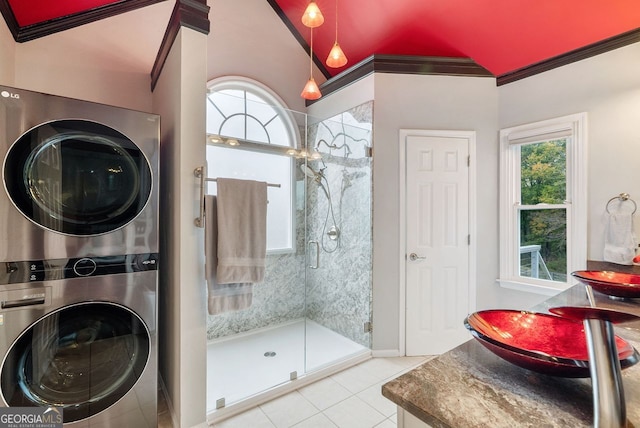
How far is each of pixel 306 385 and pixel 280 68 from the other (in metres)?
3.26

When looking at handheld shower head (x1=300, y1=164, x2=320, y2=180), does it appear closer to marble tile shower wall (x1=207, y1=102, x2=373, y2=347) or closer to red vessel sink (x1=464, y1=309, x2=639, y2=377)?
marble tile shower wall (x1=207, y1=102, x2=373, y2=347)

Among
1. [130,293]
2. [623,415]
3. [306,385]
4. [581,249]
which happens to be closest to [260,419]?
[306,385]

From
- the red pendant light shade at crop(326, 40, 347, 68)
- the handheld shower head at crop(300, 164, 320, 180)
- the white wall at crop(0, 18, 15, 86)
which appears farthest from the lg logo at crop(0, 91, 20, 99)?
the handheld shower head at crop(300, 164, 320, 180)

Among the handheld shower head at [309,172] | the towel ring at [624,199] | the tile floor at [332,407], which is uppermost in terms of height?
the handheld shower head at [309,172]

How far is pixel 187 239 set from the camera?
1.70 m

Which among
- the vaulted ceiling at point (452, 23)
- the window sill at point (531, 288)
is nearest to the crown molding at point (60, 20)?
the vaulted ceiling at point (452, 23)

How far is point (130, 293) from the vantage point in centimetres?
156

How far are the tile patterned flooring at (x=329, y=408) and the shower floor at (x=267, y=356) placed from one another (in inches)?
5.4

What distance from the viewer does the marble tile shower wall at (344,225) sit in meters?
2.80

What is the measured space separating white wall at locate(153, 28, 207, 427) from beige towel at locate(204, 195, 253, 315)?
0.13 feet

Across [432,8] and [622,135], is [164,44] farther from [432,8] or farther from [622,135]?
[622,135]

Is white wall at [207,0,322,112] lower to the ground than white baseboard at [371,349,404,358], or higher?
higher

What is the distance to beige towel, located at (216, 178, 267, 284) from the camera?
1.86m

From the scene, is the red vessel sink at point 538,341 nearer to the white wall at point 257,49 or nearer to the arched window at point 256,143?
the arched window at point 256,143
